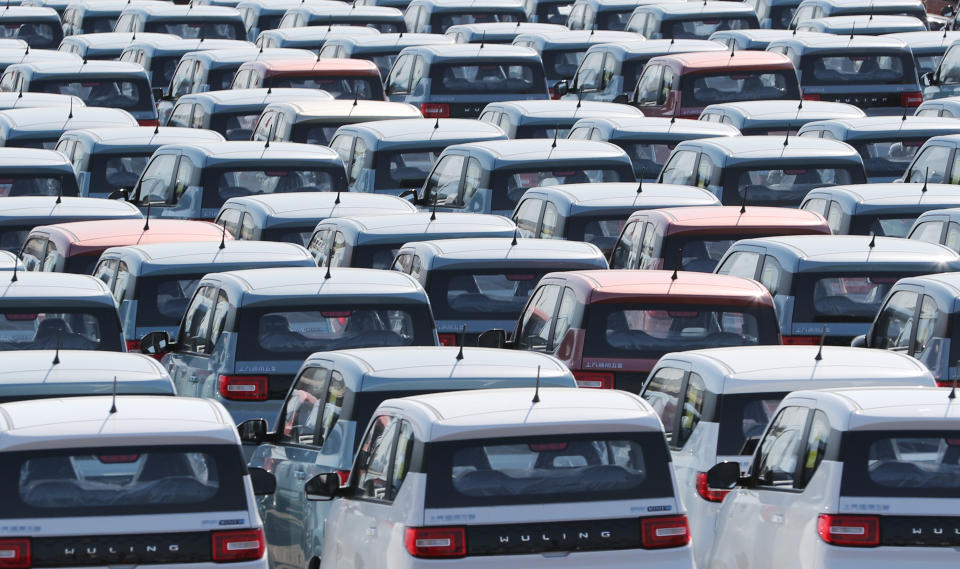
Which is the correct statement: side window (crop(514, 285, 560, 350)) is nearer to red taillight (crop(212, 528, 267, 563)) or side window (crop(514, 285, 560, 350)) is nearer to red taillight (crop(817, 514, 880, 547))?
red taillight (crop(817, 514, 880, 547))

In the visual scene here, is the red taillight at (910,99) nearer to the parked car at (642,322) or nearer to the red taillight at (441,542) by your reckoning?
the parked car at (642,322)

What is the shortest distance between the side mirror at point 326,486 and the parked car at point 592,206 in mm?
8333

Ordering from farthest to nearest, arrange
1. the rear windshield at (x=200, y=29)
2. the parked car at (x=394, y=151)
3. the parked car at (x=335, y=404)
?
the rear windshield at (x=200, y=29) < the parked car at (x=394, y=151) < the parked car at (x=335, y=404)

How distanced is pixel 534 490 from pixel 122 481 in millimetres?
1639

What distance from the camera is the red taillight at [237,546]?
372 inches

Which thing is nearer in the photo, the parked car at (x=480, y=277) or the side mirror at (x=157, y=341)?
the side mirror at (x=157, y=341)

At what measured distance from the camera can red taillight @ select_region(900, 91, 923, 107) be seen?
2838cm

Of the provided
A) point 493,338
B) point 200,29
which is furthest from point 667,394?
point 200,29

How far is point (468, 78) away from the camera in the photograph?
30.0 m

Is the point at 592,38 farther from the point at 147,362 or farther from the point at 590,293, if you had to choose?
the point at 147,362

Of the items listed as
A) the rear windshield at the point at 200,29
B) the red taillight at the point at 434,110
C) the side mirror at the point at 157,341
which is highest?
the side mirror at the point at 157,341

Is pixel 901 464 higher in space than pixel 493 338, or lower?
higher

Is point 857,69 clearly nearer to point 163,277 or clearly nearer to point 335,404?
point 163,277

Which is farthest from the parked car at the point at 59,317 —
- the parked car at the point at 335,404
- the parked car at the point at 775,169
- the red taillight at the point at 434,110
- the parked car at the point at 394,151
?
the red taillight at the point at 434,110
